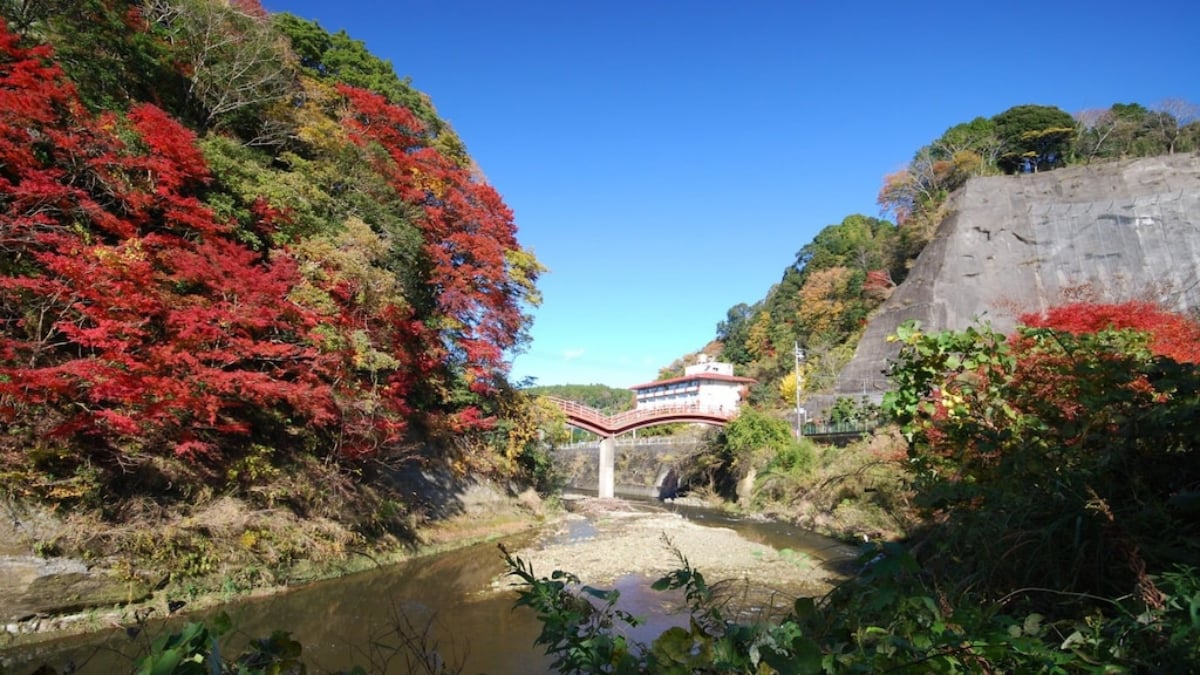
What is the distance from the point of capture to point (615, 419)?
31.5m

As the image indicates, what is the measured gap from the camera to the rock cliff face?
2511 centimetres

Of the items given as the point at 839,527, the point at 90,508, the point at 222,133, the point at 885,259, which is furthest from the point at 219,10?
the point at 885,259

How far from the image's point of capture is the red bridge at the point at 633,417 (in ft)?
99.2

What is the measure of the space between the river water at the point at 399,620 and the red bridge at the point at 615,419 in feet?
58.1

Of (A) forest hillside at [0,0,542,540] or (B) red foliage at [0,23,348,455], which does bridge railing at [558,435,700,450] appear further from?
(B) red foliage at [0,23,348,455]

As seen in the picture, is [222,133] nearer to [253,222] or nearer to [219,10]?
[219,10]

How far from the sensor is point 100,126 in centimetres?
873

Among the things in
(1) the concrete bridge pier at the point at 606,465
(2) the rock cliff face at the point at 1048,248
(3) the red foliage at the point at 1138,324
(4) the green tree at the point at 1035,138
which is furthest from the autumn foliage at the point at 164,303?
(4) the green tree at the point at 1035,138

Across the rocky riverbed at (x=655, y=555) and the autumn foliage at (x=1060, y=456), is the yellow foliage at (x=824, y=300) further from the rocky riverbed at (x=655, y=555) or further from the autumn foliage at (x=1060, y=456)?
the autumn foliage at (x=1060, y=456)

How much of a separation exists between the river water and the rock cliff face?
2040 cm

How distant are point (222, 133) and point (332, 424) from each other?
7.69 meters

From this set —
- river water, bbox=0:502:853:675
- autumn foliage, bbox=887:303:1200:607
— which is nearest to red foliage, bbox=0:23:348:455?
river water, bbox=0:502:853:675

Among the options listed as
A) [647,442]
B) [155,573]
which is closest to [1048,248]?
[647,442]

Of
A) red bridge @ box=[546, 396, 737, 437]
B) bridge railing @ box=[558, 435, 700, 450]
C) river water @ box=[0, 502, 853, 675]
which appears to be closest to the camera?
river water @ box=[0, 502, 853, 675]
